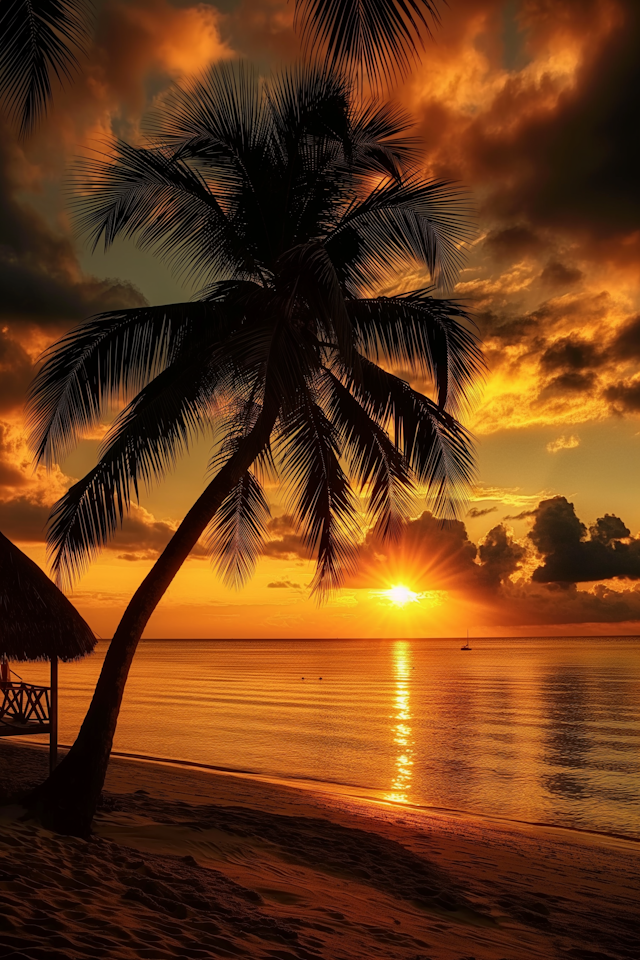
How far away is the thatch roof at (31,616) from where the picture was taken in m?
8.43

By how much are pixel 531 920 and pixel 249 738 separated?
1831 cm

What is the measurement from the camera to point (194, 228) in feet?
29.6

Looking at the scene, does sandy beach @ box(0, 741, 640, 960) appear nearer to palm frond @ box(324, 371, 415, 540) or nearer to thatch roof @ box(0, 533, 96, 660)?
thatch roof @ box(0, 533, 96, 660)

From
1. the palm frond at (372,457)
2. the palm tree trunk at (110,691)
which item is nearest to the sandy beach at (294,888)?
the palm tree trunk at (110,691)

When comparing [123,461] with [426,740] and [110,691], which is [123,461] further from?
[426,740]

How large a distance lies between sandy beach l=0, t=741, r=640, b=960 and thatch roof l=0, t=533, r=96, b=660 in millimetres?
2055

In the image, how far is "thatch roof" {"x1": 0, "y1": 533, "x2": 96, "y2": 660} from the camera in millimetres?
8430

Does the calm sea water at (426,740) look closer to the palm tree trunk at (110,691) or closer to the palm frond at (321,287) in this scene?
the palm tree trunk at (110,691)

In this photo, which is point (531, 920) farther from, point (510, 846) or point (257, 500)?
point (257, 500)

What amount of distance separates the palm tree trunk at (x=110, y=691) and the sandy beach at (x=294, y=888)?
33 centimetres

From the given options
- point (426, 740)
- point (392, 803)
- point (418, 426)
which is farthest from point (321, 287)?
point (426, 740)

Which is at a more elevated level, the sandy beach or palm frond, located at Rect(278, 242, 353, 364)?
palm frond, located at Rect(278, 242, 353, 364)

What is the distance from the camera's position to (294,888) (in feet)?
20.5

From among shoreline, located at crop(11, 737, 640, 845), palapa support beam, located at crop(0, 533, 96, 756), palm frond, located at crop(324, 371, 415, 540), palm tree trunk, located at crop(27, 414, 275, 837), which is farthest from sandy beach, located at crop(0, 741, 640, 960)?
palm frond, located at crop(324, 371, 415, 540)
